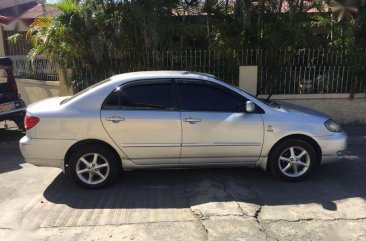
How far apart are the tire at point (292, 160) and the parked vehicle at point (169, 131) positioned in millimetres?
13

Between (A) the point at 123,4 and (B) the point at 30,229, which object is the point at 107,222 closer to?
(B) the point at 30,229

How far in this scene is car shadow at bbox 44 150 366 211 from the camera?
5.01 meters

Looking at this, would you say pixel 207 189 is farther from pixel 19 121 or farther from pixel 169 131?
pixel 19 121

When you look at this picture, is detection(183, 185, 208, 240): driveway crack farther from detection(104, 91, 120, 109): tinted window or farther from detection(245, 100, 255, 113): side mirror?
detection(104, 91, 120, 109): tinted window

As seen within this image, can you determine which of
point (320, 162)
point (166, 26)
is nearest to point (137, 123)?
point (320, 162)

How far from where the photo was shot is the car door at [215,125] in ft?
17.5

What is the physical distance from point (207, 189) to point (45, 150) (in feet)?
6.91

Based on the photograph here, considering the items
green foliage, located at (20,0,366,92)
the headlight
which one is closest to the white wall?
green foliage, located at (20,0,366,92)

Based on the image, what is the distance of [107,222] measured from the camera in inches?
177

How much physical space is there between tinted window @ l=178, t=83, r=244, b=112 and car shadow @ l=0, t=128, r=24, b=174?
308 centimetres

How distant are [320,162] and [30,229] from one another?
3.72 metres

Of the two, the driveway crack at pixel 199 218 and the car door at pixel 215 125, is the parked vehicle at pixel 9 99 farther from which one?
the driveway crack at pixel 199 218

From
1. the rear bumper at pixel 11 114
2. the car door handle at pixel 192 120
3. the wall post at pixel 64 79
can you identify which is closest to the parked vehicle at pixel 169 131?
the car door handle at pixel 192 120

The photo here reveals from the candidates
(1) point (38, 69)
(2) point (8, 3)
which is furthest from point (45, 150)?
(2) point (8, 3)
